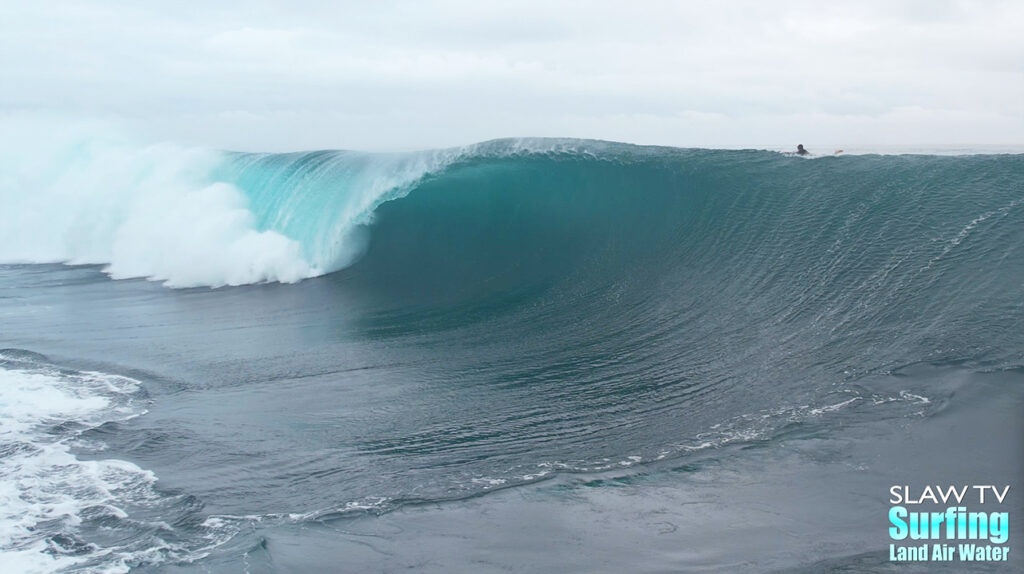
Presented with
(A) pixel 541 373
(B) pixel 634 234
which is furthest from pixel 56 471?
(B) pixel 634 234

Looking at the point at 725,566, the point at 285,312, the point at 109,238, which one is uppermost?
the point at 109,238

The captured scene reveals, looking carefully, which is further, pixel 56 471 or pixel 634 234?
pixel 634 234

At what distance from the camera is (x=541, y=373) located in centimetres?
845

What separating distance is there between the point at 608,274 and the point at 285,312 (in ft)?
15.7

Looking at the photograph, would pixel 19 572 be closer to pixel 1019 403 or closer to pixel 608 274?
pixel 1019 403

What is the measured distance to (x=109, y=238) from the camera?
1962cm

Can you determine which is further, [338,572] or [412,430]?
[412,430]

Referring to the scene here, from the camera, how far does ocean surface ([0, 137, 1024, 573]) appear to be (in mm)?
5309

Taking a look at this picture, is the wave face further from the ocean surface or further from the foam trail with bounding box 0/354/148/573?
the foam trail with bounding box 0/354/148/573

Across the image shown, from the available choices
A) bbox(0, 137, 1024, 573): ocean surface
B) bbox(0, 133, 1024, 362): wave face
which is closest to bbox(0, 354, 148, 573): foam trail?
bbox(0, 137, 1024, 573): ocean surface

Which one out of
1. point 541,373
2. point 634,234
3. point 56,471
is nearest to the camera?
point 56,471

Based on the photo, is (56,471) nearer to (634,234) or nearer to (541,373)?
(541,373)

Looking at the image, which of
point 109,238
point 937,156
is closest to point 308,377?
point 937,156

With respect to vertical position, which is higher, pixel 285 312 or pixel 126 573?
pixel 285 312
